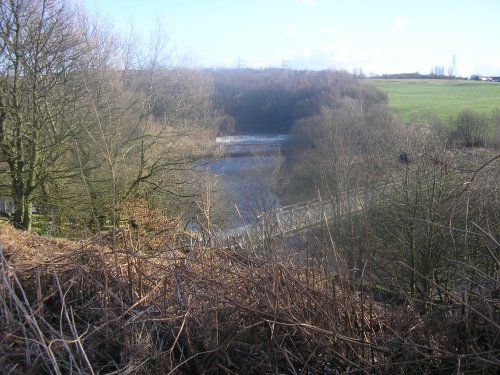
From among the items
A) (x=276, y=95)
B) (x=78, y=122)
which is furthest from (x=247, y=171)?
(x=276, y=95)

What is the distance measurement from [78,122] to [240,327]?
524 inches

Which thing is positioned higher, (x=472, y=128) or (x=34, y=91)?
(x=34, y=91)

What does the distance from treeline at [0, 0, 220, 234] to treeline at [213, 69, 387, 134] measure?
71.0 feet

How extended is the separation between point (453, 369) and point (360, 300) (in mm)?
655

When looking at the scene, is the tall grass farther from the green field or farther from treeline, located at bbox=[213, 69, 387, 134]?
treeline, located at bbox=[213, 69, 387, 134]

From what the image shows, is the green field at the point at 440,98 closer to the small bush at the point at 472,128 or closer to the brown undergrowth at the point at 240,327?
the small bush at the point at 472,128

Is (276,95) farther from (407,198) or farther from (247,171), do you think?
(407,198)

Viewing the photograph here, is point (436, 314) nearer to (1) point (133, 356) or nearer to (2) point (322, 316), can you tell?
(2) point (322, 316)

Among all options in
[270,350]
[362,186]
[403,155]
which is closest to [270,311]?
[270,350]

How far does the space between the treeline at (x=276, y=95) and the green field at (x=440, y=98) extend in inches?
136

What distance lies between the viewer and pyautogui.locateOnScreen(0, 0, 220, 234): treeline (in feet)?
44.9

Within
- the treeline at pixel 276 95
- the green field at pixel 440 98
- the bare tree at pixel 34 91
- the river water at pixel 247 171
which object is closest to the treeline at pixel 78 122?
the bare tree at pixel 34 91

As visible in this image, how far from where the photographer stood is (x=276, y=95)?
48375mm

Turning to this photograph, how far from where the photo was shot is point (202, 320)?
116 inches
